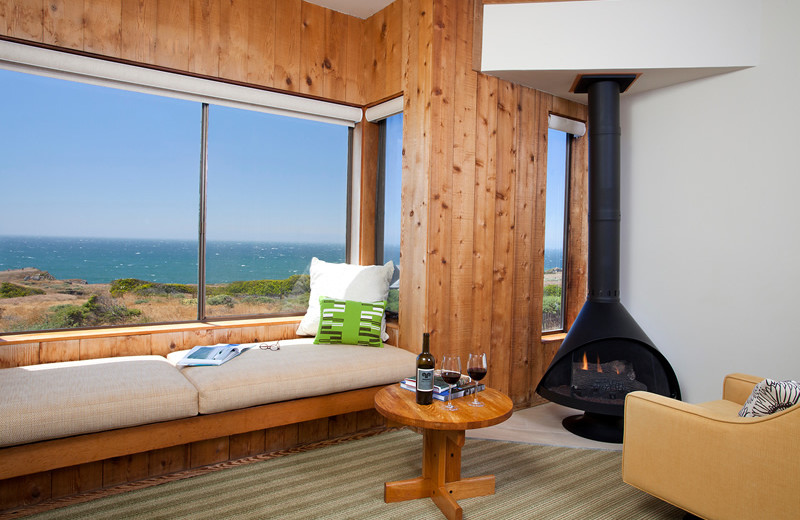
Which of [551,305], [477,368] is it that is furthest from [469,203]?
[477,368]

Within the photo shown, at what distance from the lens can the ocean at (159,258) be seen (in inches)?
119

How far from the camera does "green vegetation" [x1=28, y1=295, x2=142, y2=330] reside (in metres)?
3.03

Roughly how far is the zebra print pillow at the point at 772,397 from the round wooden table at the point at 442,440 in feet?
3.09

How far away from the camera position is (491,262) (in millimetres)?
3631

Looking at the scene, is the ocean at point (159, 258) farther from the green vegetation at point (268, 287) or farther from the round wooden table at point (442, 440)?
the round wooden table at point (442, 440)

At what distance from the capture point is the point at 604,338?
318 cm

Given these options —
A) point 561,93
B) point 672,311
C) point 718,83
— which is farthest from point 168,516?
point 718,83

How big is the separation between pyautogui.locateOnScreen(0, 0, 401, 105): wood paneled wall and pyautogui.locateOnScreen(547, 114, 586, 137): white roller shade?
4.05ft

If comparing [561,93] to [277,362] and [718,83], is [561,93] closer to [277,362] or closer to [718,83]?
[718,83]

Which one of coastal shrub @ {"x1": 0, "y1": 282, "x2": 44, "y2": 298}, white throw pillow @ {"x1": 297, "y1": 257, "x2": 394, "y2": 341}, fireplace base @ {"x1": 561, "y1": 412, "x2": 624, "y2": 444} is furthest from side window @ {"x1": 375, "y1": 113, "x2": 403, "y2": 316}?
coastal shrub @ {"x1": 0, "y1": 282, "x2": 44, "y2": 298}

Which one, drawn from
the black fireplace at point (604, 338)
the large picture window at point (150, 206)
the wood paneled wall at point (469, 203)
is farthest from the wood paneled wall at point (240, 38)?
the black fireplace at point (604, 338)

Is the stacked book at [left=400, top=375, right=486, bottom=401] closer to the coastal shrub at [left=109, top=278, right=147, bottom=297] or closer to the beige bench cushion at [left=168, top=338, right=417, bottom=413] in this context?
the beige bench cushion at [left=168, top=338, right=417, bottom=413]

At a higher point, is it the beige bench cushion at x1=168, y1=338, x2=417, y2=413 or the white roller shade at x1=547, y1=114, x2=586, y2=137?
the white roller shade at x1=547, y1=114, x2=586, y2=137

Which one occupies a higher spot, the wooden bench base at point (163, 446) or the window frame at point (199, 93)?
the window frame at point (199, 93)
